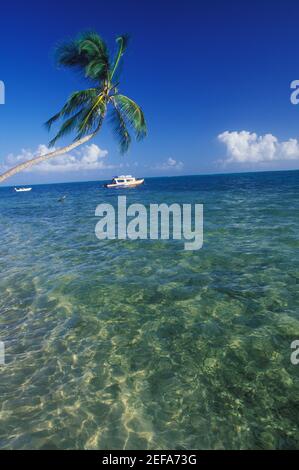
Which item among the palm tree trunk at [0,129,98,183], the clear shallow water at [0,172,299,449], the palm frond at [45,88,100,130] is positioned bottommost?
the clear shallow water at [0,172,299,449]

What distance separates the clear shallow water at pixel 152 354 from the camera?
497cm

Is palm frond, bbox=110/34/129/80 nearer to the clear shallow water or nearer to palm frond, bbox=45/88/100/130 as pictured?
palm frond, bbox=45/88/100/130

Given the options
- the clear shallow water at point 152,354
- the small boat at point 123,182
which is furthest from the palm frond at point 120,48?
the small boat at point 123,182

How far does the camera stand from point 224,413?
520cm

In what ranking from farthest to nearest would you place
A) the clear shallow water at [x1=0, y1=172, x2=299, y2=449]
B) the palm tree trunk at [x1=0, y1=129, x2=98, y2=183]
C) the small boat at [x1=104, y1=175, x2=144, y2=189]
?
the small boat at [x1=104, y1=175, x2=144, y2=189] < the palm tree trunk at [x1=0, y1=129, x2=98, y2=183] < the clear shallow water at [x1=0, y1=172, x2=299, y2=449]

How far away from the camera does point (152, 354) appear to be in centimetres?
698

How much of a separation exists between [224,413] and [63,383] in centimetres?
339

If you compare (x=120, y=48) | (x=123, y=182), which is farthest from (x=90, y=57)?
(x=123, y=182)

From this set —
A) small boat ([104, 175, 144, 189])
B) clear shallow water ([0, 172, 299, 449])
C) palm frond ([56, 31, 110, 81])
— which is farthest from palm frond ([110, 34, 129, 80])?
small boat ([104, 175, 144, 189])

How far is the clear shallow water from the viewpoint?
196 inches

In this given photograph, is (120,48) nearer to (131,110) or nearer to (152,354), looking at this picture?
(131,110)

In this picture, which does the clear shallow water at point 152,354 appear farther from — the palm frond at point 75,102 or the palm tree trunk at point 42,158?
the palm frond at point 75,102
